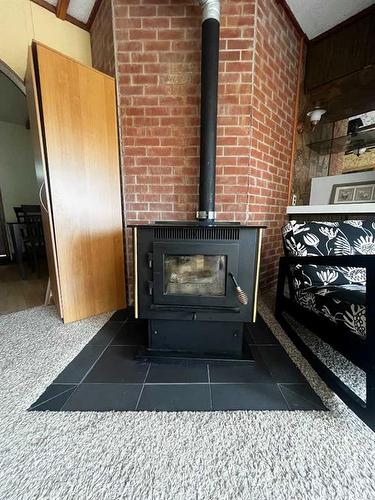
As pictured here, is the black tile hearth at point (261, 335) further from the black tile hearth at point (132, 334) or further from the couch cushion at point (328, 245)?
the black tile hearth at point (132, 334)

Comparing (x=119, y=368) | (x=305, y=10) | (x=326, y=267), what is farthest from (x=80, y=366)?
(x=305, y=10)

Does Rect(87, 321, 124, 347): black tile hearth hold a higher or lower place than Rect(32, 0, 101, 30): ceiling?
lower

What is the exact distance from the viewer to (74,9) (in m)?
1.88

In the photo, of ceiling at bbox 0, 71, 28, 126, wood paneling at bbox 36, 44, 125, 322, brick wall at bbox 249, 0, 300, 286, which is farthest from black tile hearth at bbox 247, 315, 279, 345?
ceiling at bbox 0, 71, 28, 126

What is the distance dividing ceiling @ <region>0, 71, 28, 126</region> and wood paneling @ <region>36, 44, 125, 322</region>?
190 cm

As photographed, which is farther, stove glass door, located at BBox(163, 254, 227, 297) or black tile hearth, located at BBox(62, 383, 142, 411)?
stove glass door, located at BBox(163, 254, 227, 297)

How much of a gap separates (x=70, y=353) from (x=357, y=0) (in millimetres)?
3543

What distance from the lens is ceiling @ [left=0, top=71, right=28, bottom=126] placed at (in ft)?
9.61

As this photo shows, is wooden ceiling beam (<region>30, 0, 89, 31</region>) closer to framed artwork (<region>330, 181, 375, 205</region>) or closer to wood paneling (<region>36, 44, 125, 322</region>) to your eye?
wood paneling (<region>36, 44, 125, 322</region>)

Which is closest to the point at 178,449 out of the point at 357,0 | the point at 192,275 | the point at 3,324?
the point at 192,275

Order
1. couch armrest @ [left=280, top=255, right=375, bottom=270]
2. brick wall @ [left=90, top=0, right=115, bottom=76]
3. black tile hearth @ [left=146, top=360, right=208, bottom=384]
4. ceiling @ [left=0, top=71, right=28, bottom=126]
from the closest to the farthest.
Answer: couch armrest @ [left=280, top=255, right=375, bottom=270] < black tile hearth @ [left=146, top=360, right=208, bottom=384] < brick wall @ [left=90, top=0, right=115, bottom=76] < ceiling @ [left=0, top=71, right=28, bottom=126]

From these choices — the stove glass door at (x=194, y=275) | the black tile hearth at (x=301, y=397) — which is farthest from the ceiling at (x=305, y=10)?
the black tile hearth at (x=301, y=397)

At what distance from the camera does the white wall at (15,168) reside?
4.17 m

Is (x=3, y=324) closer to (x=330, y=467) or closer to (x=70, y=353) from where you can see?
(x=70, y=353)
